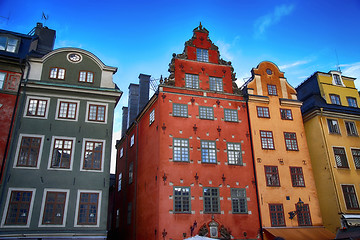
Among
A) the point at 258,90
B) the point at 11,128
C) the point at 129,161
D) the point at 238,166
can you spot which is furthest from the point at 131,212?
the point at 258,90

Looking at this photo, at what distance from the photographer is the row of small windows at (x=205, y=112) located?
24.2 metres

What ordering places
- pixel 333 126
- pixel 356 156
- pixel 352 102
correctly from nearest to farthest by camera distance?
pixel 356 156 < pixel 333 126 < pixel 352 102

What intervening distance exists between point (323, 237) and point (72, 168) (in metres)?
19.1

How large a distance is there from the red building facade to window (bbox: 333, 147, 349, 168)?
28.5 ft

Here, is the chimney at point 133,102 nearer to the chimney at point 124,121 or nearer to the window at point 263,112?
the chimney at point 124,121

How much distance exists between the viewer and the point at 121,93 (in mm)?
23656

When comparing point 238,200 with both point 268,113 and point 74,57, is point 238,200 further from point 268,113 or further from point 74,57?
point 74,57

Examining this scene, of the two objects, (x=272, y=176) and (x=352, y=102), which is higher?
(x=352, y=102)

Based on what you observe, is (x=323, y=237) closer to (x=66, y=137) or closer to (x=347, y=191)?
(x=347, y=191)

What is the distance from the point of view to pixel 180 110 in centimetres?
2423

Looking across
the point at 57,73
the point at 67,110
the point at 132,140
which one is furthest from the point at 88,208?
the point at 132,140

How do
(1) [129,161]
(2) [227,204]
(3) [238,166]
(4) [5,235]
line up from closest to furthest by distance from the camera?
1. (4) [5,235]
2. (2) [227,204]
3. (3) [238,166]
4. (1) [129,161]

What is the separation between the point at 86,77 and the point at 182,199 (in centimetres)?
1159

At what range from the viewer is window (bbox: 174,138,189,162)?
22750mm
